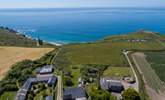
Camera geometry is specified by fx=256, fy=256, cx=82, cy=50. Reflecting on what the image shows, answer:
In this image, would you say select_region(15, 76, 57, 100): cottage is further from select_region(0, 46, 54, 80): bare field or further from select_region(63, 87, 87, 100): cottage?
select_region(0, 46, 54, 80): bare field

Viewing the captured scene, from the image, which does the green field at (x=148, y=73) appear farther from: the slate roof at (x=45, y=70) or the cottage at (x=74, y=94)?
the slate roof at (x=45, y=70)

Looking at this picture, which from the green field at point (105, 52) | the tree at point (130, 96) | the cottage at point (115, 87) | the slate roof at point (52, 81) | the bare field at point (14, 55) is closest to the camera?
the tree at point (130, 96)

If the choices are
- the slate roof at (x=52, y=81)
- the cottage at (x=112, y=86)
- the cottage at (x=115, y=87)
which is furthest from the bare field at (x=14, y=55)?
the cottage at (x=115, y=87)

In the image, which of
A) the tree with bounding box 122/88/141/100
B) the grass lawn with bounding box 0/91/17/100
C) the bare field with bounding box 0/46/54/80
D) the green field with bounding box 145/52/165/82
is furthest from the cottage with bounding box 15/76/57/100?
the green field with bounding box 145/52/165/82

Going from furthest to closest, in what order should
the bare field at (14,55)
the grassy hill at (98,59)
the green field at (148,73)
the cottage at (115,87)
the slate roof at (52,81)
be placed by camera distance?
the bare field at (14,55) → the grassy hill at (98,59) → the green field at (148,73) → the slate roof at (52,81) → the cottage at (115,87)

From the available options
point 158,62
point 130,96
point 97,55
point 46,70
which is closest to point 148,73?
point 158,62

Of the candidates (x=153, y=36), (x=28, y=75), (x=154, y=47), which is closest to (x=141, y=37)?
(x=153, y=36)

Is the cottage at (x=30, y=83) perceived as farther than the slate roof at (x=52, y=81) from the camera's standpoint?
No
